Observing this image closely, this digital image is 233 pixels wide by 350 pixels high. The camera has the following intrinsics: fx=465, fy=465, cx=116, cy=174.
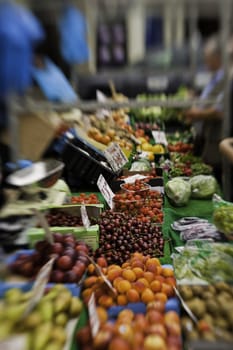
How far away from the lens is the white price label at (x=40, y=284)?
4.53 feet

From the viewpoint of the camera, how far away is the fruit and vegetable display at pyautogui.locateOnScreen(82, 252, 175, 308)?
166cm

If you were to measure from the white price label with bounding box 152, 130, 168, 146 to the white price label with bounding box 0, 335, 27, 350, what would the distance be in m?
2.61

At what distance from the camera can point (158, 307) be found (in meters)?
1.59

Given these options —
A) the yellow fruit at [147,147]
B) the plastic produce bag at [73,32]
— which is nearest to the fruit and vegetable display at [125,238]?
Answer: the yellow fruit at [147,147]

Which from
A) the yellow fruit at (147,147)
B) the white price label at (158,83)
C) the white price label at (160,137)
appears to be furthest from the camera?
the white price label at (158,83)

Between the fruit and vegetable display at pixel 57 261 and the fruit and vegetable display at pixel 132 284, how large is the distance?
0.07 metres

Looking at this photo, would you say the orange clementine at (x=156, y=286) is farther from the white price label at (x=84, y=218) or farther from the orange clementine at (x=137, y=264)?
the white price label at (x=84, y=218)

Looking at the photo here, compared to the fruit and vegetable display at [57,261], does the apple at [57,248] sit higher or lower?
higher

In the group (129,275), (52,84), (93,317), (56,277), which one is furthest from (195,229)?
(52,84)

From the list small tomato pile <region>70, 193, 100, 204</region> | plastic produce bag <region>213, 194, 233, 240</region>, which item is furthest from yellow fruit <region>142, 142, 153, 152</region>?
plastic produce bag <region>213, 194, 233, 240</region>

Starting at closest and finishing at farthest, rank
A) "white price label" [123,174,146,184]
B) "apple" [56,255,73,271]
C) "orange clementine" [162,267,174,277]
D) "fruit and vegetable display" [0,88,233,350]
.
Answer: "fruit and vegetable display" [0,88,233,350], "apple" [56,255,73,271], "orange clementine" [162,267,174,277], "white price label" [123,174,146,184]

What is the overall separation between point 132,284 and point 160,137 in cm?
224

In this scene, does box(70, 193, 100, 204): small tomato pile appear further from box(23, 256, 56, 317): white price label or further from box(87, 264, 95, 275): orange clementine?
box(23, 256, 56, 317): white price label

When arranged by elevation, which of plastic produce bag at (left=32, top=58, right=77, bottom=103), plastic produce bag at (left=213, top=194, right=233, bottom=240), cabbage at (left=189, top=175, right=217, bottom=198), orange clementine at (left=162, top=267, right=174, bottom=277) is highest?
plastic produce bag at (left=32, top=58, right=77, bottom=103)
